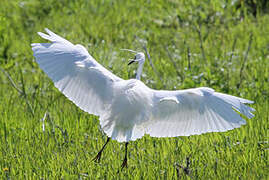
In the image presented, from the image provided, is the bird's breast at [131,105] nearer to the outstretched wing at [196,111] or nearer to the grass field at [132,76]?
the outstretched wing at [196,111]

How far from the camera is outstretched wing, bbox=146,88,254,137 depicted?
3.31 meters

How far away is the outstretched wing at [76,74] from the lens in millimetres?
3619

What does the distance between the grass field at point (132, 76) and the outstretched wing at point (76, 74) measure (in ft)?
1.37

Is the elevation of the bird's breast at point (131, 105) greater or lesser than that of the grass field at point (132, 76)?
greater

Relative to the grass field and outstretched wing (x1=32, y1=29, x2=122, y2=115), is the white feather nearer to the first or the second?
outstretched wing (x1=32, y1=29, x2=122, y2=115)

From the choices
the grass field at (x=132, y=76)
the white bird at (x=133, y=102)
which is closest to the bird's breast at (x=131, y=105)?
the white bird at (x=133, y=102)

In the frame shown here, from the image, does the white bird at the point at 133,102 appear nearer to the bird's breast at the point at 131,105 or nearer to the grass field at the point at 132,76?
the bird's breast at the point at 131,105

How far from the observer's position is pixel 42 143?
12.8 ft

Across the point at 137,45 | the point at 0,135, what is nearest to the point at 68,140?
the point at 0,135

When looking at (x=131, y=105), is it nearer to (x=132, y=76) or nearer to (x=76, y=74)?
(x=76, y=74)

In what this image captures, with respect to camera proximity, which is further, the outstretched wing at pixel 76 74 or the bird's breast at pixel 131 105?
the outstretched wing at pixel 76 74

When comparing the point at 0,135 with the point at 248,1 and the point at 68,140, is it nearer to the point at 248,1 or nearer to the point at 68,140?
the point at 68,140

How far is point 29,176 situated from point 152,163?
92 centimetres

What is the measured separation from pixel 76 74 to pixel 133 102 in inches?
23.8
